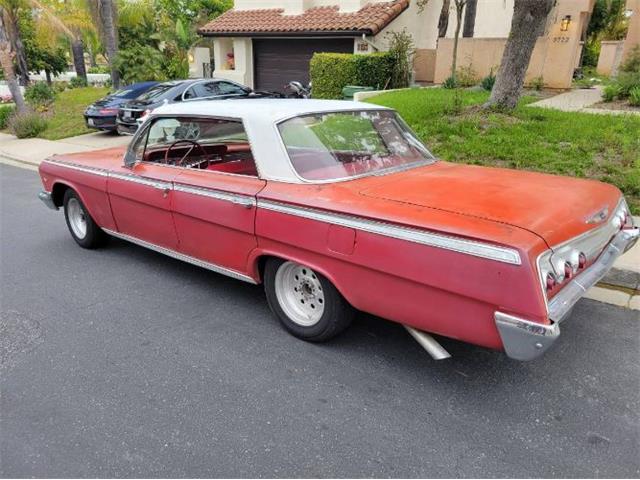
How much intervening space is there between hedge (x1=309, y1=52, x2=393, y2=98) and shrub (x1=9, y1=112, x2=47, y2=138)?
8202 millimetres

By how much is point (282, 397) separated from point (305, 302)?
74cm

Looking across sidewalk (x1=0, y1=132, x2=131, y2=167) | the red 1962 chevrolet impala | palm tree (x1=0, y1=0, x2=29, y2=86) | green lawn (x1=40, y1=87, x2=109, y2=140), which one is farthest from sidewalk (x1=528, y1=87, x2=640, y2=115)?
palm tree (x1=0, y1=0, x2=29, y2=86)

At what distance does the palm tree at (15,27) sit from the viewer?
19.9 meters

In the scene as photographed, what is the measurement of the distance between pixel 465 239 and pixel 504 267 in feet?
0.75

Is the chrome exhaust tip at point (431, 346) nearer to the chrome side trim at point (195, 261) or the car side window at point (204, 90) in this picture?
the chrome side trim at point (195, 261)

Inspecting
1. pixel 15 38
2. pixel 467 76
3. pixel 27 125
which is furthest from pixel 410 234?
pixel 15 38

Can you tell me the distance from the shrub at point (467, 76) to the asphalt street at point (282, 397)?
12.3 metres

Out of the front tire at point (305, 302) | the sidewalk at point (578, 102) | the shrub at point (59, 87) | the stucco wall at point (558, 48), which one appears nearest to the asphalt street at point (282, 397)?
the front tire at point (305, 302)

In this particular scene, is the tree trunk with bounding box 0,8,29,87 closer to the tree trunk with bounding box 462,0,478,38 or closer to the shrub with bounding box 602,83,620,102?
the tree trunk with bounding box 462,0,478,38

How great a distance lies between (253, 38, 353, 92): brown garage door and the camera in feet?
57.2

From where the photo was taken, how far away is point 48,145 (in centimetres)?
1327

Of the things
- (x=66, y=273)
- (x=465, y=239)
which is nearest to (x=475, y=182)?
(x=465, y=239)

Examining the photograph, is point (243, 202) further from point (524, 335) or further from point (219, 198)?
point (524, 335)

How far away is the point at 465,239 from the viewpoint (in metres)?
2.42
